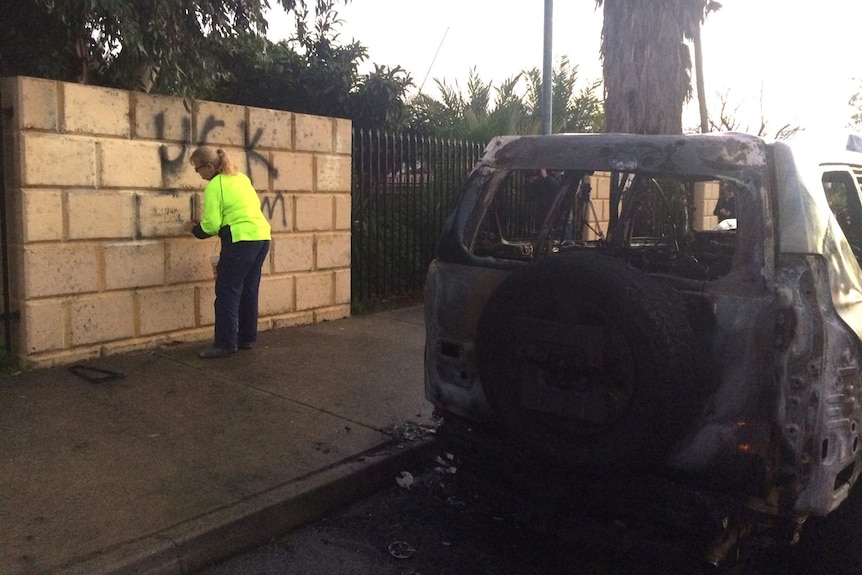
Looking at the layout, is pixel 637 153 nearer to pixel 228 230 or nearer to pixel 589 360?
pixel 589 360

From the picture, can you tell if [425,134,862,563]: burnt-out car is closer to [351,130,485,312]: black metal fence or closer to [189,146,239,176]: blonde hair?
[189,146,239,176]: blonde hair

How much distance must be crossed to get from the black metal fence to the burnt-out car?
5.42 meters

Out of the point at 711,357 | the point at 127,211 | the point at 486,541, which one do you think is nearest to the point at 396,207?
the point at 127,211

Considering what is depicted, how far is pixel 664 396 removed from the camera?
2.78 m

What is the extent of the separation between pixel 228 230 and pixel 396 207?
10.7 feet

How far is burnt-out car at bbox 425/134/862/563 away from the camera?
9.05 ft

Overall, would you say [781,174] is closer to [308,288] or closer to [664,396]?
[664,396]

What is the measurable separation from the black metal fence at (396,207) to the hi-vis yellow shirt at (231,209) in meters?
2.36

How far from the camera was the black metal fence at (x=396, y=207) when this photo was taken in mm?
8656

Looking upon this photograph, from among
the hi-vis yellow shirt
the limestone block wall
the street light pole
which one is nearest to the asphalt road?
the hi-vis yellow shirt

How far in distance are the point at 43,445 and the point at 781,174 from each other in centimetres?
397

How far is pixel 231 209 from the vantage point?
6.11 metres

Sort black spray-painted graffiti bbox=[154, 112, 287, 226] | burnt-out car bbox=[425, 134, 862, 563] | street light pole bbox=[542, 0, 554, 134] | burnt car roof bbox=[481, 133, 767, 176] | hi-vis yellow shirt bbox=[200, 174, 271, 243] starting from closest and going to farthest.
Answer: burnt-out car bbox=[425, 134, 862, 563], burnt car roof bbox=[481, 133, 767, 176], hi-vis yellow shirt bbox=[200, 174, 271, 243], black spray-painted graffiti bbox=[154, 112, 287, 226], street light pole bbox=[542, 0, 554, 134]

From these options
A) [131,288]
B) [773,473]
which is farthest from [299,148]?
[773,473]
